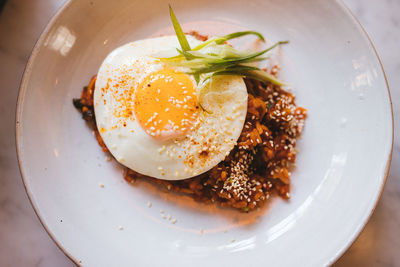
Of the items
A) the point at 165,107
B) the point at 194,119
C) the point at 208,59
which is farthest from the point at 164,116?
the point at 208,59

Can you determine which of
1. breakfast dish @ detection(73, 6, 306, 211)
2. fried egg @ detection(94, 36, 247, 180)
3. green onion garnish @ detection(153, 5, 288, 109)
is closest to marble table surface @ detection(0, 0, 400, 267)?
breakfast dish @ detection(73, 6, 306, 211)

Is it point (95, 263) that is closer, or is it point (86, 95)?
point (95, 263)

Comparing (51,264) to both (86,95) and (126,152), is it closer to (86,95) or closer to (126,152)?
(126,152)

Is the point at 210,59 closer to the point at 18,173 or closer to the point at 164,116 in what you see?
the point at 164,116

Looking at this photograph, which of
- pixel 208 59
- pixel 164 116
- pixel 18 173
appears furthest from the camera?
pixel 18 173

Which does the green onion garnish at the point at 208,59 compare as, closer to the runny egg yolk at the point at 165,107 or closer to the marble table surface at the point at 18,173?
the runny egg yolk at the point at 165,107

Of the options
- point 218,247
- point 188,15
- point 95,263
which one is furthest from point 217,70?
point 95,263

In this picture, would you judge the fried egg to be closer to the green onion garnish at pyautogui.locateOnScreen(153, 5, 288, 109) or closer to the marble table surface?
the green onion garnish at pyautogui.locateOnScreen(153, 5, 288, 109)

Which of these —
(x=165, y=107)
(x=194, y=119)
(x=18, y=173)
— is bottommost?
(x=18, y=173)
